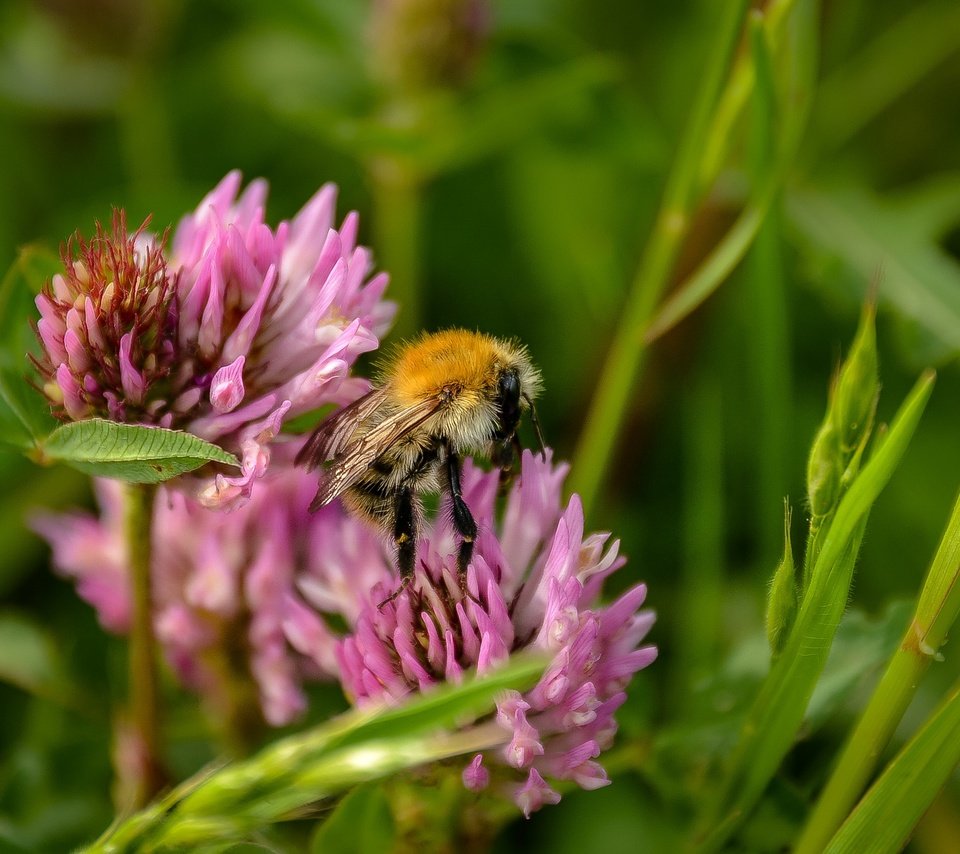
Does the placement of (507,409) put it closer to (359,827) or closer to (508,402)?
(508,402)

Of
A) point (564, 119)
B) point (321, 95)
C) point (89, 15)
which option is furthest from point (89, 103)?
point (564, 119)

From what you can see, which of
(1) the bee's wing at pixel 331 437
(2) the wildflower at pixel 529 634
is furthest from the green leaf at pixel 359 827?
(1) the bee's wing at pixel 331 437

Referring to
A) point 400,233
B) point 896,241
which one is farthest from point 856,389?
point 400,233

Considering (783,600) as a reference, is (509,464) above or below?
above

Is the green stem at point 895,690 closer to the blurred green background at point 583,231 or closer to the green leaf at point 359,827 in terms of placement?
the blurred green background at point 583,231

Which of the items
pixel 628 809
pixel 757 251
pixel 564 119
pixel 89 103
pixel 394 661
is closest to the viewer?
pixel 394 661

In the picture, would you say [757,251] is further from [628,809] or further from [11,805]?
[11,805]
